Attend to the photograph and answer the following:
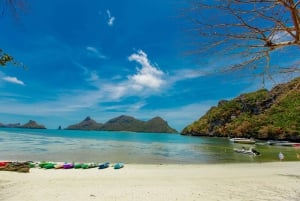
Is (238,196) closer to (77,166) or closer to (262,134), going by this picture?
(77,166)

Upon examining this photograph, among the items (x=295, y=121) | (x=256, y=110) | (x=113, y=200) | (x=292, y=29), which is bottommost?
(x=113, y=200)

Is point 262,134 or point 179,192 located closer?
point 179,192

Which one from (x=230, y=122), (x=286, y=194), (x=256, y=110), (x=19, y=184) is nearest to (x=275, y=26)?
(x=286, y=194)

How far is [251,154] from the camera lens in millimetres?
30156

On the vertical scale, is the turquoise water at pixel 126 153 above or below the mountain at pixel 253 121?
below

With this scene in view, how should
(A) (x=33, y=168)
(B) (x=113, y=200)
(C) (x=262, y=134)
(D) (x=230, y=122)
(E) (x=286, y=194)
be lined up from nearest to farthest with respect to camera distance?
(B) (x=113, y=200) < (E) (x=286, y=194) < (A) (x=33, y=168) < (C) (x=262, y=134) < (D) (x=230, y=122)

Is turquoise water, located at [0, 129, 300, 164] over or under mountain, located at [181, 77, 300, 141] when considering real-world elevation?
under

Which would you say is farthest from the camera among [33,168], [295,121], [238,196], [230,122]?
[230,122]

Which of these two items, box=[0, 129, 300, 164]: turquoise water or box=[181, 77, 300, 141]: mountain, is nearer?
box=[0, 129, 300, 164]: turquoise water

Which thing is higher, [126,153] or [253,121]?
[253,121]

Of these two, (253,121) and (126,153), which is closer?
(126,153)

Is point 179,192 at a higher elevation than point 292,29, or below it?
below

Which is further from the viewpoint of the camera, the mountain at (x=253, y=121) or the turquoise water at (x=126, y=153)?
the mountain at (x=253, y=121)

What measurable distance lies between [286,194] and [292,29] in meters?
7.90
